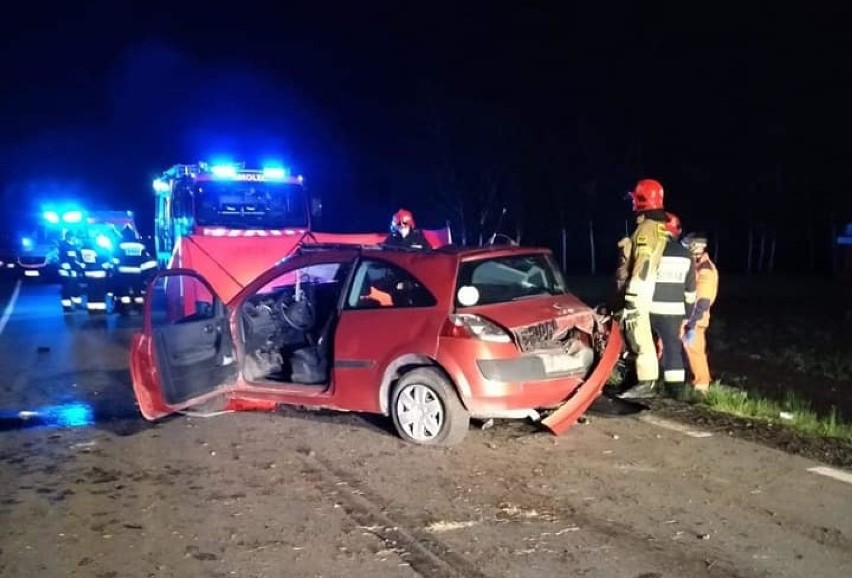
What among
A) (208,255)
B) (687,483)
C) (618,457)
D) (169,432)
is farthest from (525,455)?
(208,255)

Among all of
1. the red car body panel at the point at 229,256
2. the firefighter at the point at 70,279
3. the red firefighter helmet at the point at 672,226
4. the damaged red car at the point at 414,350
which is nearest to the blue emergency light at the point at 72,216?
the firefighter at the point at 70,279

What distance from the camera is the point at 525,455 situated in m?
6.68

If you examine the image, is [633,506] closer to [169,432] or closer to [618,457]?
[618,457]

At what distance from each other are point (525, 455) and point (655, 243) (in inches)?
87.0

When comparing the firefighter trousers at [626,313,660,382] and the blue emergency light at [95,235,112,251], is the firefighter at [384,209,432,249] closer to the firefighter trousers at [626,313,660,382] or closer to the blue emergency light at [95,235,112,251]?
the firefighter trousers at [626,313,660,382]

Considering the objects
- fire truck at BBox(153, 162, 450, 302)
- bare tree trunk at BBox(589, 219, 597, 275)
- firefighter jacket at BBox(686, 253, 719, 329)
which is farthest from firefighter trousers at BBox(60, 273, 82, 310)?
bare tree trunk at BBox(589, 219, 597, 275)

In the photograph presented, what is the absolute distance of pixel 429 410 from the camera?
22.6 ft

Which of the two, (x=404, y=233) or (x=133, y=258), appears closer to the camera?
(x=404, y=233)

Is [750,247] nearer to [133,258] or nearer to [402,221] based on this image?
[133,258]

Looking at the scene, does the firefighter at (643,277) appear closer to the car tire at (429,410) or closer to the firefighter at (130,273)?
the car tire at (429,410)

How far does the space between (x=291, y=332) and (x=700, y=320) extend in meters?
3.88

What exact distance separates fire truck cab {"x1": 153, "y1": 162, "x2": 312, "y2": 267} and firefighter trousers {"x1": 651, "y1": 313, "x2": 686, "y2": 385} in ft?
21.4

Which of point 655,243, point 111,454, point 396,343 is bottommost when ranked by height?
point 111,454

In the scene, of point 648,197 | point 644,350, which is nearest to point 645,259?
point 648,197
